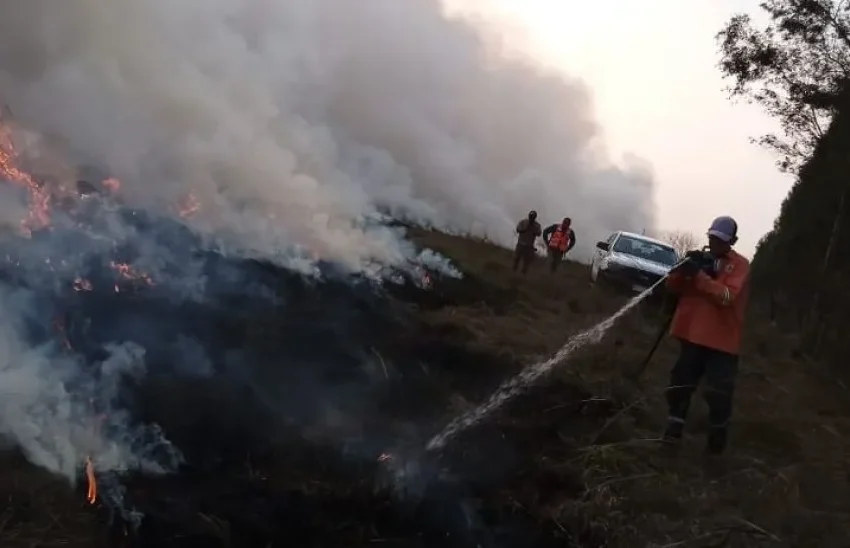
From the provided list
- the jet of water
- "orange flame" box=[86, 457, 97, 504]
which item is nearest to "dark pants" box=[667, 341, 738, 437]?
the jet of water

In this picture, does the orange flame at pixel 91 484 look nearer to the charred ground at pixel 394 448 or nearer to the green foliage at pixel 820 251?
the charred ground at pixel 394 448

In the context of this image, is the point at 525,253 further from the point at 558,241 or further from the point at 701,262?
the point at 701,262

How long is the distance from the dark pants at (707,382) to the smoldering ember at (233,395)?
1.30 metres

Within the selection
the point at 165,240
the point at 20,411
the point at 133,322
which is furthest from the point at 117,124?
the point at 20,411

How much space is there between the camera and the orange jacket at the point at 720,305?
246 inches

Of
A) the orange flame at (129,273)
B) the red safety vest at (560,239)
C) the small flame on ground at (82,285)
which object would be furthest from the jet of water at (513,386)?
the red safety vest at (560,239)

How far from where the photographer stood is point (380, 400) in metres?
7.11

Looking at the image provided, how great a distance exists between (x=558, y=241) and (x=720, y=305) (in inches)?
446

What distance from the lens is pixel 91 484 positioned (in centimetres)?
494

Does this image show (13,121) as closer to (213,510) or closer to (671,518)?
(213,510)

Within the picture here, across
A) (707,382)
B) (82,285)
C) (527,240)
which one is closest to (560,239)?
(527,240)

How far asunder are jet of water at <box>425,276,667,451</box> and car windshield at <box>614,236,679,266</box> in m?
6.88

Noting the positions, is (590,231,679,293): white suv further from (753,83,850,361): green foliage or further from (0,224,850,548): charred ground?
(0,224,850,548): charred ground

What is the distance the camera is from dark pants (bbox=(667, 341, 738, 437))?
636 cm
